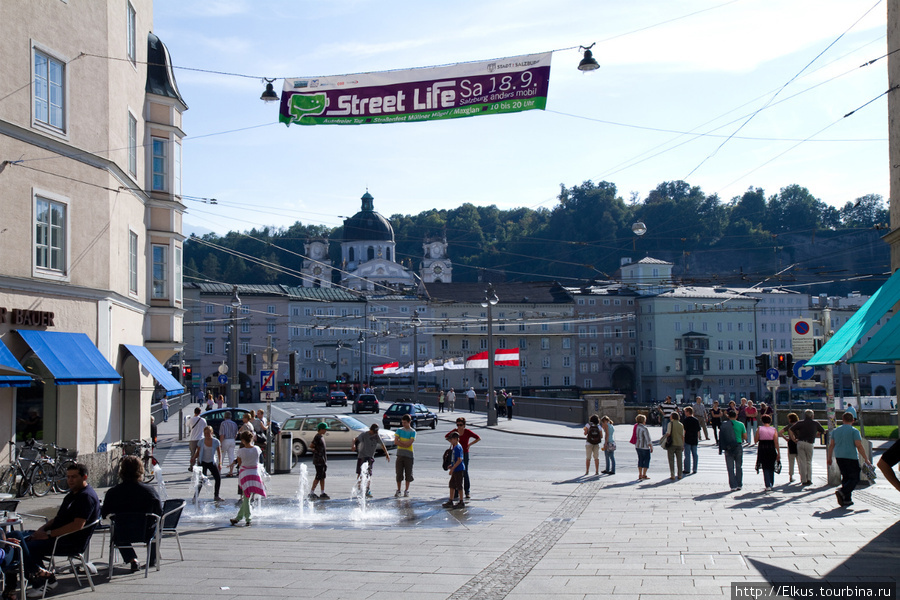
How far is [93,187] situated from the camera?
66.9 ft

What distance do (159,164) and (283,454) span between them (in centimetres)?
897

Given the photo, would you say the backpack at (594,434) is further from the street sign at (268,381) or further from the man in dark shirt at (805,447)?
the street sign at (268,381)

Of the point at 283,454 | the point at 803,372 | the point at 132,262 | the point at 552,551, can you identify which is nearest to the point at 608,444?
the point at 803,372

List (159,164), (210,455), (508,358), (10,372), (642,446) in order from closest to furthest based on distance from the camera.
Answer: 1. (10,372)
2. (210,455)
3. (642,446)
4. (159,164)
5. (508,358)

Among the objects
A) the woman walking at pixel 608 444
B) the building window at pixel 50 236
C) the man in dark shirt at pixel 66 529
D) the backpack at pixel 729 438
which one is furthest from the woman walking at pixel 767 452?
the building window at pixel 50 236

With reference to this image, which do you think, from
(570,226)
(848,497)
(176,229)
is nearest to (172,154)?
(176,229)

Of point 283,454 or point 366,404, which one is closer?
point 283,454

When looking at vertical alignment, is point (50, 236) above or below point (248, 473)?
above

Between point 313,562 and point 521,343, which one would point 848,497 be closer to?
point 313,562

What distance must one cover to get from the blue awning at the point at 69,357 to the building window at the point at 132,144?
5.57 m

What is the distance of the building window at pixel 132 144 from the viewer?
23453mm

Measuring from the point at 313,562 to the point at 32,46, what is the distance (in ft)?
42.4

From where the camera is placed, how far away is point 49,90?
19.1m

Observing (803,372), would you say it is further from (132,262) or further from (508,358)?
(508,358)
